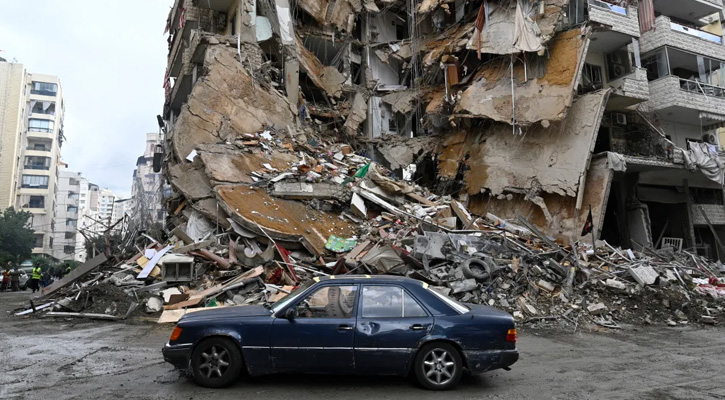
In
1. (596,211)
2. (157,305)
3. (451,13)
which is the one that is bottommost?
(157,305)

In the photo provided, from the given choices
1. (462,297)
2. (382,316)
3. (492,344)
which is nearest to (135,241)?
(462,297)

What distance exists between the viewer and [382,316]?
473 centimetres

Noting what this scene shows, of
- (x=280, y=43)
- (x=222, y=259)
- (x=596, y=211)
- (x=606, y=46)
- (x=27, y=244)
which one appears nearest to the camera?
(x=222, y=259)

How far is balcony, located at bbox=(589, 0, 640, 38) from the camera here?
54.5 feet

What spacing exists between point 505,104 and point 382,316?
14584mm

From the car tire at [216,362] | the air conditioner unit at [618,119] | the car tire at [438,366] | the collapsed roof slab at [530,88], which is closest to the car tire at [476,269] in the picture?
the car tire at [438,366]

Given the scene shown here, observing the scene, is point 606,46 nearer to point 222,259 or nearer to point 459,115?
point 459,115

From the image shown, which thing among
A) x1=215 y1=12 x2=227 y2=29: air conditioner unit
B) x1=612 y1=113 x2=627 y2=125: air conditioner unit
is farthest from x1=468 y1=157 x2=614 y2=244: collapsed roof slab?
x1=215 y1=12 x2=227 y2=29: air conditioner unit

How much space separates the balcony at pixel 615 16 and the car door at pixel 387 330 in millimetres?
16409

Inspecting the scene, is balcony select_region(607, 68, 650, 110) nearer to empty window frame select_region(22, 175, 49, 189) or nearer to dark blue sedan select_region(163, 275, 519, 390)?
dark blue sedan select_region(163, 275, 519, 390)

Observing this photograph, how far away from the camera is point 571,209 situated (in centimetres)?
1616

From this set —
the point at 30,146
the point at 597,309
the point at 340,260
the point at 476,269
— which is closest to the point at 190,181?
the point at 340,260

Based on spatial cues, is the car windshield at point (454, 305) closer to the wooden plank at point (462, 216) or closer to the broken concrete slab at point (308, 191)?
the wooden plank at point (462, 216)

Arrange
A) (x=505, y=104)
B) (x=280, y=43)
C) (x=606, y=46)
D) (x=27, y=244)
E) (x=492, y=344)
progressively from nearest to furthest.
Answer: (x=492, y=344), (x=505, y=104), (x=606, y=46), (x=280, y=43), (x=27, y=244)
